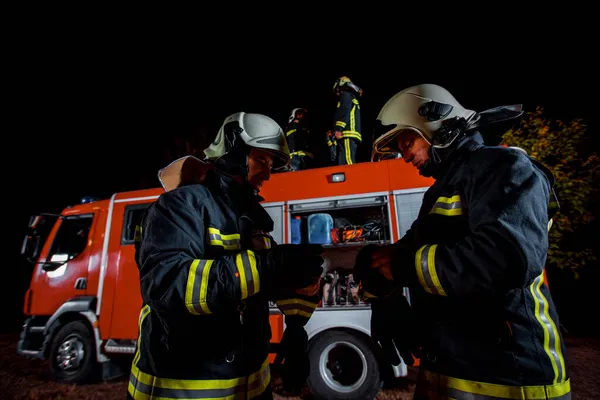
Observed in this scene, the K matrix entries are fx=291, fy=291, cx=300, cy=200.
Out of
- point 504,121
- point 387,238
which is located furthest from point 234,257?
point 387,238

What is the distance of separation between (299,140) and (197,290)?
513 cm

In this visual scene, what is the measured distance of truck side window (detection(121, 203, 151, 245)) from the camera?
15.4 feet

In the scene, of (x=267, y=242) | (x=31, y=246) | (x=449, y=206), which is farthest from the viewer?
(x=31, y=246)

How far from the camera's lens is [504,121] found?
165 cm

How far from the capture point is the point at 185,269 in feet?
4.10

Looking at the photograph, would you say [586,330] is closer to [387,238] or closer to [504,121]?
[387,238]

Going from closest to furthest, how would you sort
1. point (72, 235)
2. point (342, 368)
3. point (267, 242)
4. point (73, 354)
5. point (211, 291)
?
point (211, 291)
point (267, 242)
point (342, 368)
point (73, 354)
point (72, 235)

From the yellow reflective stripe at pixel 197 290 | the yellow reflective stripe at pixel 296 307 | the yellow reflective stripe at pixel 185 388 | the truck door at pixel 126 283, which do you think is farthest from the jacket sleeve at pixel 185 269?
the truck door at pixel 126 283

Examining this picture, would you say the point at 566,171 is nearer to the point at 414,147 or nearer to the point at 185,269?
the point at 414,147

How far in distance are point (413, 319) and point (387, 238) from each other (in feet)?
6.83

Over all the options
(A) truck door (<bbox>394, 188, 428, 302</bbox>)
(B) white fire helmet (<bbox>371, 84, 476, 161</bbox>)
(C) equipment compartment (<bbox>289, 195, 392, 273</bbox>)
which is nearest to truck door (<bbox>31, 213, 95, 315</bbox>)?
(C) equipment compartment (<bbox>289, 195, 392, 273</bbox>)

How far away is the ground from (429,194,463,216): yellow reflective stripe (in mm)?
3425

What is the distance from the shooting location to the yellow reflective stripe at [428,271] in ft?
4.06

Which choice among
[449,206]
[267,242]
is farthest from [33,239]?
[449,206]
